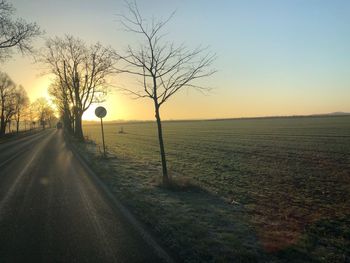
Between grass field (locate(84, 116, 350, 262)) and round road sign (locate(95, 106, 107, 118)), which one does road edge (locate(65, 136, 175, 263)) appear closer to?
grass field (locate(84, 116, 350, 262))

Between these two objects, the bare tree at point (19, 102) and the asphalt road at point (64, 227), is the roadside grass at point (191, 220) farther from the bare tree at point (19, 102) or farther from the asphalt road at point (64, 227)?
the bare tree at point (19, 102)

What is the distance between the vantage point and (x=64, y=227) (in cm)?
736

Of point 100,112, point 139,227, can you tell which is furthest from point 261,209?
point 100,112

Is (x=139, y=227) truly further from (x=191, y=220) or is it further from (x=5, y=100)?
(x=5, y=100)

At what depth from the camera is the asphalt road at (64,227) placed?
228 inches

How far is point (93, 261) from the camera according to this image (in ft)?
18.2

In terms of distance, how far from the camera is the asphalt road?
5801mm

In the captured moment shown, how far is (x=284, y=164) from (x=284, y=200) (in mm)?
8371

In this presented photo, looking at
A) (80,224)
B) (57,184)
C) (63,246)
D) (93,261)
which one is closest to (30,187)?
(57,184)

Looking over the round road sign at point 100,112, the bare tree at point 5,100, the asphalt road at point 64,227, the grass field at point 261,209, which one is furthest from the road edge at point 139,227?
the bare tree at point 5,100

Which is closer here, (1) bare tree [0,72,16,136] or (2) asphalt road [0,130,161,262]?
(2) asphalt road [0,130,161,262]

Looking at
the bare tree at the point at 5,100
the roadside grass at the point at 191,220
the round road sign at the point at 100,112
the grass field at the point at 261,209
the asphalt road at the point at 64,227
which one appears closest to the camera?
the asphalt road at the point at 64,227

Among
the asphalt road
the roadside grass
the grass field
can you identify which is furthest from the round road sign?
the asphalt road

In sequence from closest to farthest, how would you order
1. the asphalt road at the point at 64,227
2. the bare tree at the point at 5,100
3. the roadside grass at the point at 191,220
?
1. the asphalt road at the point at 64,227
2. the roadside grass at the point at 191,220
3. the bare tree at the point at 5,100
